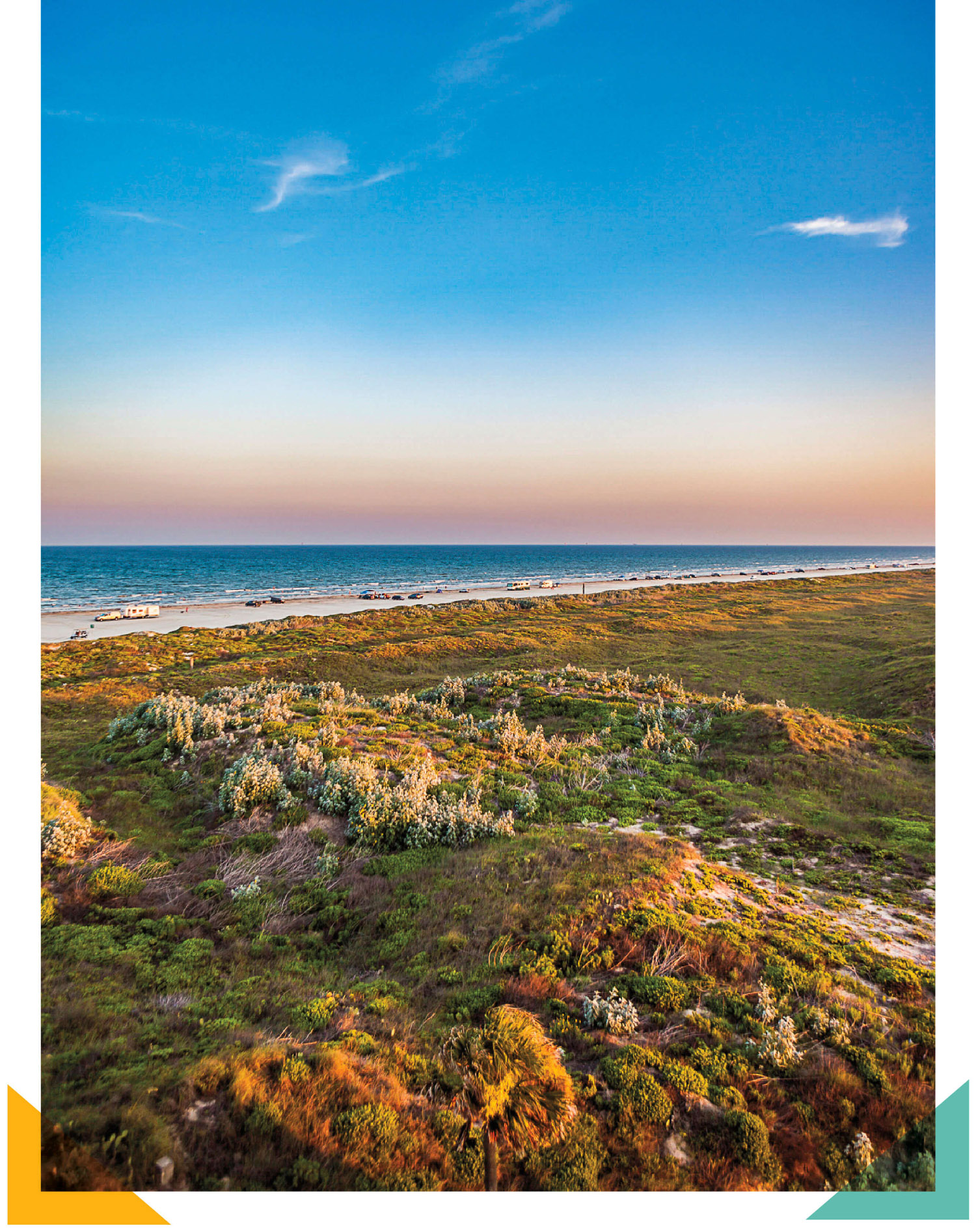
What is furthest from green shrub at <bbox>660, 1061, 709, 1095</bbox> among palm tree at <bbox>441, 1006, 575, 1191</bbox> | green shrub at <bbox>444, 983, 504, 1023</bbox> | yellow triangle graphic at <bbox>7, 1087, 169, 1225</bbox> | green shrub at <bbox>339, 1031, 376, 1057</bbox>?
yellow triangle graphic at <bbox>7, 1087, 169, 1225</bbox>

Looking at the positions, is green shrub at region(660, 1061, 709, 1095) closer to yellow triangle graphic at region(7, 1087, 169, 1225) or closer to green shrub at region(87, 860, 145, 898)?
yellow triangle graphic at region(7, 1087, 169, 1225)

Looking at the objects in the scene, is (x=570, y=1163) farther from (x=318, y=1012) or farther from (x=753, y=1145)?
(x=318, y=1012)

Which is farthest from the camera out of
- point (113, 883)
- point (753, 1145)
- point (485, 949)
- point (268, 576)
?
point (268, 576)

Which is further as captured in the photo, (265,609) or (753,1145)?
(265,609)

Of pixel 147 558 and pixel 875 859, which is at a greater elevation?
pixel 147 558
